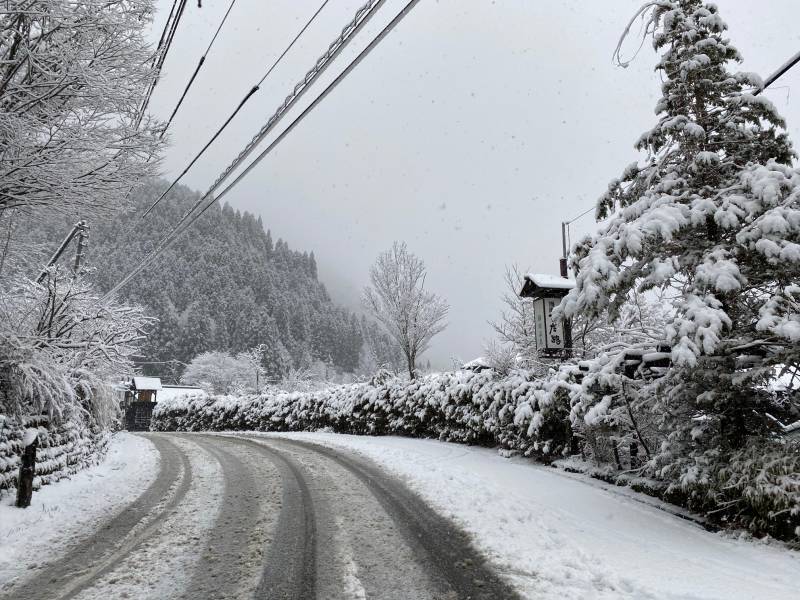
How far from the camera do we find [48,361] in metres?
7.04

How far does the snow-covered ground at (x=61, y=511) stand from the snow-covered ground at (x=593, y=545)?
14.3 feet

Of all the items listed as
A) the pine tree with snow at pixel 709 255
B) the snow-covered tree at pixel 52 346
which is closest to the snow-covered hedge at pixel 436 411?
the pine tree with snow at pixel 709 255

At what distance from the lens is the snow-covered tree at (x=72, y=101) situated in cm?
486

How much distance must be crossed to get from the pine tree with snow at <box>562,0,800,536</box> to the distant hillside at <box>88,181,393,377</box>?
63.4 m

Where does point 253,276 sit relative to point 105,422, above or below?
above

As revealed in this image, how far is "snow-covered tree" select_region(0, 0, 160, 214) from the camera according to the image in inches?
191

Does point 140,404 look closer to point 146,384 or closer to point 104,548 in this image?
point 146,384

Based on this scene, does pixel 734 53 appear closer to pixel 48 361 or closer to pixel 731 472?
pixel 731 472

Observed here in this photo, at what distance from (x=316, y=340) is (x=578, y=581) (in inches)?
4625

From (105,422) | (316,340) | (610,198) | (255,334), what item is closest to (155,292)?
(255,334)

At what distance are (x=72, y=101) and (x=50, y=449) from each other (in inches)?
226

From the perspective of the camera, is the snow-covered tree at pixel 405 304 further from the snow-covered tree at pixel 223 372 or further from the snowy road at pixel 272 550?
the snow-covered tree at pixel 223 372

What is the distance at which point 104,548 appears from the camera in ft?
Answer: 15.7

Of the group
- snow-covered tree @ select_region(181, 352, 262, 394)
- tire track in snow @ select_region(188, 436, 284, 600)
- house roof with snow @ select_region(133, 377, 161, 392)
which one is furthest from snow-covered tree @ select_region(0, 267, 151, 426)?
snow-covered tree @ select_region(181, 352, 262, 394)
